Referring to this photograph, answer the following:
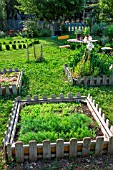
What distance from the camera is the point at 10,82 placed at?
7.51 metres

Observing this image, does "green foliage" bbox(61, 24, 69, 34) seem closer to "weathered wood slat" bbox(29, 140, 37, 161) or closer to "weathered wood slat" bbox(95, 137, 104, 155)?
"weathered wood slat" bbox(95, 137, 104, 155)

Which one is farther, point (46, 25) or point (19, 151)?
point (46, 25)

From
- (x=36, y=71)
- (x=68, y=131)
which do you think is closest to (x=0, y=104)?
(x=68, y=131)

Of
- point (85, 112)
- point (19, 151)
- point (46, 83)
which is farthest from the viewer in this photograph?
point (46, 83)

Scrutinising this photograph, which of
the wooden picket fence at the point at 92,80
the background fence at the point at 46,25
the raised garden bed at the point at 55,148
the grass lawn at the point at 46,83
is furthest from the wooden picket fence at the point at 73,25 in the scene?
the raised garden bed at the point at 55,148

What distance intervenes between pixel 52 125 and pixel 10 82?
140 inches

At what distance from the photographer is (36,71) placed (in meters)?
9.15

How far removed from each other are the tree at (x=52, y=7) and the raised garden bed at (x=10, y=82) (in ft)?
37.2

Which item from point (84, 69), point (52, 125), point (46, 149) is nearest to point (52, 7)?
point (84, 69)

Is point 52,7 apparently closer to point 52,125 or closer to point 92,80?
point 92,80

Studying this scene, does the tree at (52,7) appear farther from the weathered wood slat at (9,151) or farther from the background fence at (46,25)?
the weathered wood slat at (9,151)

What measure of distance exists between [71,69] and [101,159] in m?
4.70

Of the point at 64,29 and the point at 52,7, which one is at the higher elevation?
the point at 52,7

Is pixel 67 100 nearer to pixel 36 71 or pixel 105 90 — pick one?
pixel 105 90
